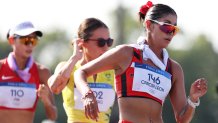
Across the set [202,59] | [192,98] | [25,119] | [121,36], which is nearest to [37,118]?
[202,59]


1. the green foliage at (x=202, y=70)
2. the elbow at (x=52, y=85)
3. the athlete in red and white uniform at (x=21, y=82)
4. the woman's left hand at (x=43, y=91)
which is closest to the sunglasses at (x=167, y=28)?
the woman's left hand at (x=43, y=91)

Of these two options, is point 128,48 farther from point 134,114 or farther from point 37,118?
point 37,118

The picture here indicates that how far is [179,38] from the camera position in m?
54.5

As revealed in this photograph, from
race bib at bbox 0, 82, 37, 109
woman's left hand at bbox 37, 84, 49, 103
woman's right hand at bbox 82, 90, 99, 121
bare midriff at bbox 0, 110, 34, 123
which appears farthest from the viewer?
race bib at bbox 0, 82, 37, 109

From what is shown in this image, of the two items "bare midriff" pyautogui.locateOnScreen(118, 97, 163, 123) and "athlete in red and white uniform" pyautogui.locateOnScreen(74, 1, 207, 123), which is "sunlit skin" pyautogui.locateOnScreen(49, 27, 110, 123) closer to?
A: "athlete in red and white uniform" pyautogui.locateOnScreen(74, 1, 207, 123)

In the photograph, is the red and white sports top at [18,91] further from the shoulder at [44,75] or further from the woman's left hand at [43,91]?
the woman's left hand at [43,91]

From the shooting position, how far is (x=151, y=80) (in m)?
11.1

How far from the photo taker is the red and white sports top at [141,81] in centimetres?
1099

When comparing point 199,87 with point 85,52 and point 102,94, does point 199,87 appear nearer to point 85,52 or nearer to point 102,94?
point 102,94

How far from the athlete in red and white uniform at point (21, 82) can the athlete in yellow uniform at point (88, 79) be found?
1.69 feet

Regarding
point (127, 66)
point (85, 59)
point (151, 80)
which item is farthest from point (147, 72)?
point (85, 59)

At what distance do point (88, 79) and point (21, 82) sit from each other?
117 centimetres

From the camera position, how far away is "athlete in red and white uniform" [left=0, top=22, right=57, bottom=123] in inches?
547

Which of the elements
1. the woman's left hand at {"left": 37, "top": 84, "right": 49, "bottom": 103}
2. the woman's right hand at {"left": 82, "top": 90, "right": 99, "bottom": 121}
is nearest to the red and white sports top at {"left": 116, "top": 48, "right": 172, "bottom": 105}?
the woman's right hand at {"left": 82, "top": 90, "right": 99, "bottom": 121}
